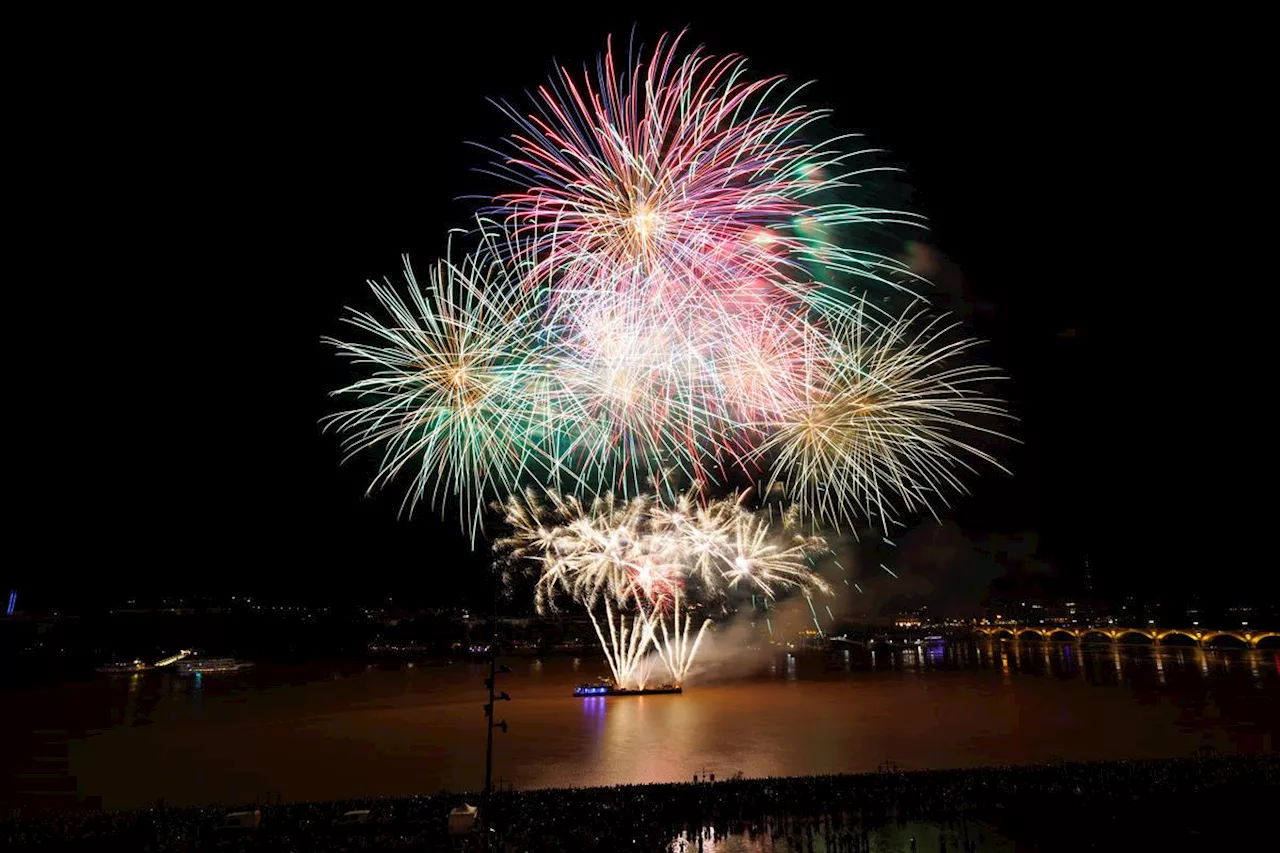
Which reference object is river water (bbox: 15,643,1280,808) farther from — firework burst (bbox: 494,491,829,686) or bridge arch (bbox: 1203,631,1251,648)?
bridge arch (bbox: 1203,631,1251,648)

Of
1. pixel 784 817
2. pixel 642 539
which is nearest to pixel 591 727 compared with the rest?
pixel 642 539

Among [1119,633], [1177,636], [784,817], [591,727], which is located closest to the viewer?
[784,817]

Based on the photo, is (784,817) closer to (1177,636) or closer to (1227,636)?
(1227,636)

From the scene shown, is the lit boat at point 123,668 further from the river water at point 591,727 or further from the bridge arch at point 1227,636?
the bridge arch at point 1227,636

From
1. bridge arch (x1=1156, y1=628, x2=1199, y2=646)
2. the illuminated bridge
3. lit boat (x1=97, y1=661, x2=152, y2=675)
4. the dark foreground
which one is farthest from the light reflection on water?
bridge arch (x1=1156, y1=628, x2=1199, y2=646)

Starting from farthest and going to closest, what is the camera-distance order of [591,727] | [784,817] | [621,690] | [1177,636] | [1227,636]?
[1177,636], [1227,636], [621,690], [591,727], [784,817]

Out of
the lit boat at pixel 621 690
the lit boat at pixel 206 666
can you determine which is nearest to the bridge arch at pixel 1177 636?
the lit boat at pixel 621 690
